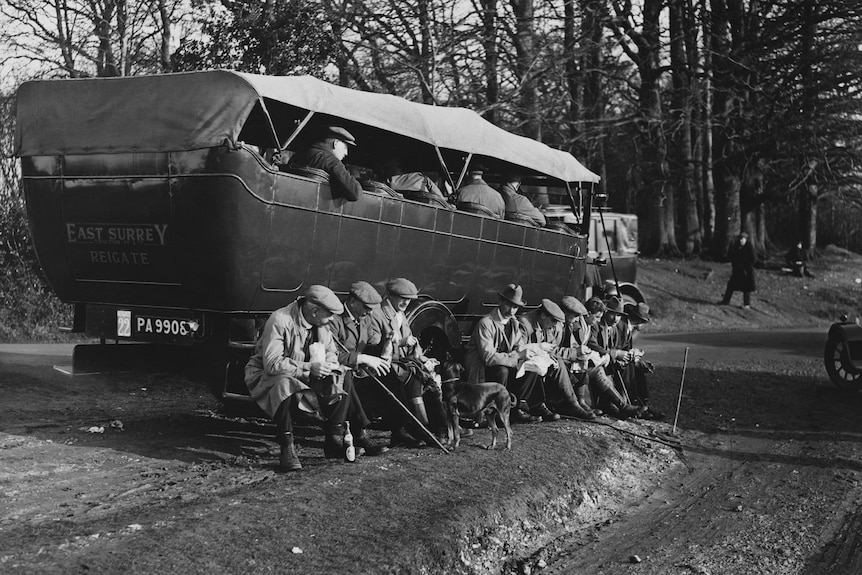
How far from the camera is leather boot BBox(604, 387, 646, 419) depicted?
417 inches

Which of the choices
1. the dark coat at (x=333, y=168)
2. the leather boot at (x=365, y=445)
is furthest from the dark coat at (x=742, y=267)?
the leather boot at (x=365, y=445)

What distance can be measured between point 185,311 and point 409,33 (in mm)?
12584

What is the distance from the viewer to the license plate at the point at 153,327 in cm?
782

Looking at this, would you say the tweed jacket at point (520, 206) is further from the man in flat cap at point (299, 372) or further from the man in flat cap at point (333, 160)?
the man in flat cap at point (299, 372)

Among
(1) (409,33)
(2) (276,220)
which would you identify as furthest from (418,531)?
(1) (409,33)

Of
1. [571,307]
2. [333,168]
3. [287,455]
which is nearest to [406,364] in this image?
[287,455]

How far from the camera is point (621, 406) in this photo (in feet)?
35.1

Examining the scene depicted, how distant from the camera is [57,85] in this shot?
Answer: 8008mm

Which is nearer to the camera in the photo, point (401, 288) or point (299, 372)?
point (299, 372)

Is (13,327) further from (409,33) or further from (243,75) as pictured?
(243,75)

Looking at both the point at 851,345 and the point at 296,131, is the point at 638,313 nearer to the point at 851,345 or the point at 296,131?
the point at 851,345

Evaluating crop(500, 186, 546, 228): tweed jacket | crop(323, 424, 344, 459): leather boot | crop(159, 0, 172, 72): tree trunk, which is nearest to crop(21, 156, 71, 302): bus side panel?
crop(323, 424, 344, 459): leather boot

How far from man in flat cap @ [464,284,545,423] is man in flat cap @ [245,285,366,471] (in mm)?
2066

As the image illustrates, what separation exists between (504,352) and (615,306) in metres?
2.81
